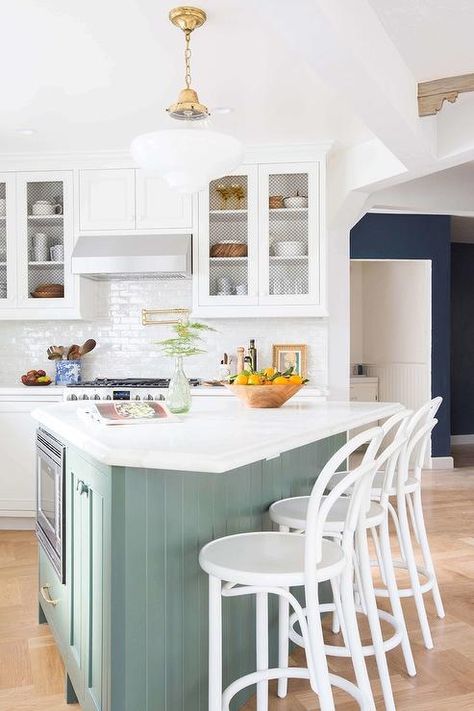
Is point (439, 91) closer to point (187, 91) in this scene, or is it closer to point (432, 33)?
point (432, 33)

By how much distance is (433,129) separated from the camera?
435 cm

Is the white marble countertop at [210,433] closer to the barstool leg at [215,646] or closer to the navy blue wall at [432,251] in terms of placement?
the barstool leg at [215,646]

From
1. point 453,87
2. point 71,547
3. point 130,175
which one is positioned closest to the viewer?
point 71,547

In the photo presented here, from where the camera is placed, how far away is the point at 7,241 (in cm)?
542

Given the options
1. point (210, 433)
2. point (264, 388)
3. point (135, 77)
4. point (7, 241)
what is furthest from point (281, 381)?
point (7, 241)

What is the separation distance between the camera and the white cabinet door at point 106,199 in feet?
17.6

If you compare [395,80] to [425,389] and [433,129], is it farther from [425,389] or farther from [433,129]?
[425,389]

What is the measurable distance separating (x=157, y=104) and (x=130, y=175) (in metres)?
1.11

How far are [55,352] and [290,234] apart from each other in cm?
204

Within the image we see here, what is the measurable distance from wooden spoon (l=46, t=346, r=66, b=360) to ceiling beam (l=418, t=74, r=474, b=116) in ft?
10.5

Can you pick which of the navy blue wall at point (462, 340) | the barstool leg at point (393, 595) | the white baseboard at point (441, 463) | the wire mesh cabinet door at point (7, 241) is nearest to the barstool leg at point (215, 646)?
the barstool leg at point (393, 595)

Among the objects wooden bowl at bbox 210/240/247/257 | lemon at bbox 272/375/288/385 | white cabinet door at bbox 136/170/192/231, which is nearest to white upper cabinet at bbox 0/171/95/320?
white cabinet door at bbox 136/170/192/231

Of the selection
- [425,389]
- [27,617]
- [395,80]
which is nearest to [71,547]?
[27,617]

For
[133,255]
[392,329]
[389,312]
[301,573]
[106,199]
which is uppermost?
[106,199]
